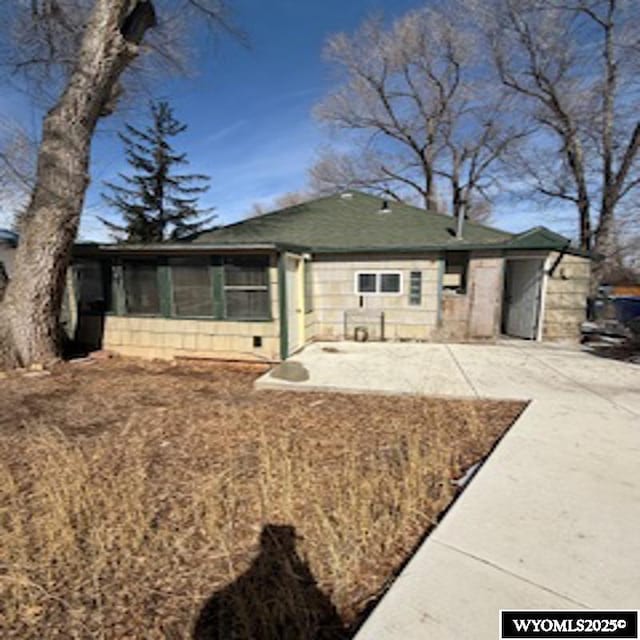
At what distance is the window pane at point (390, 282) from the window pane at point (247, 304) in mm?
3215

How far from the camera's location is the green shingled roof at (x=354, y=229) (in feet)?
28.3

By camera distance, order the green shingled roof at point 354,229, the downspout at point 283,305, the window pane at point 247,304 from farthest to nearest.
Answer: the green shingled roof at point 354,229 < the window pane at point 247,304 < the downspout at point 283,305

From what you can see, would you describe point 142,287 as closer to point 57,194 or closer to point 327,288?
point 57,194

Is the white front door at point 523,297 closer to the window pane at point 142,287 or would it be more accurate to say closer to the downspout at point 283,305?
the downspout at point 283,305

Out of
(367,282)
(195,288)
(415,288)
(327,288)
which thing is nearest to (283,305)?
(195,288)

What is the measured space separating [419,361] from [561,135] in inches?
564

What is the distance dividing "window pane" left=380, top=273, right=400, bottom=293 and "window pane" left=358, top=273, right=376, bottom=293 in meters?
0.19

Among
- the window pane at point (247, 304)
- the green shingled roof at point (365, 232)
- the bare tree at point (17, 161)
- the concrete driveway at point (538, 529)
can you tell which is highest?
the bare tree at point (17, 161)

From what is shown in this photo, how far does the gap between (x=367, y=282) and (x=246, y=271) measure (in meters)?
3.24

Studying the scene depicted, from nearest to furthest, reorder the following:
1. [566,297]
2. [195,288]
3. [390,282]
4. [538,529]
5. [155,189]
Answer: [538,529], [195,288], [566,297], [390,282], [155,189]

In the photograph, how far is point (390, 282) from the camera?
8.70 metres

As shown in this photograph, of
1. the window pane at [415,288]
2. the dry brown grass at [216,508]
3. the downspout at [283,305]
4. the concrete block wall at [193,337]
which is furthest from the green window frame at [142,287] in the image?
the window pane at [415,288]

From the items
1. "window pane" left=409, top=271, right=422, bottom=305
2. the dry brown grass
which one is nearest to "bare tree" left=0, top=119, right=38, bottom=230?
the dry brown grass

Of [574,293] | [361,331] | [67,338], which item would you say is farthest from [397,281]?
[67,338]
